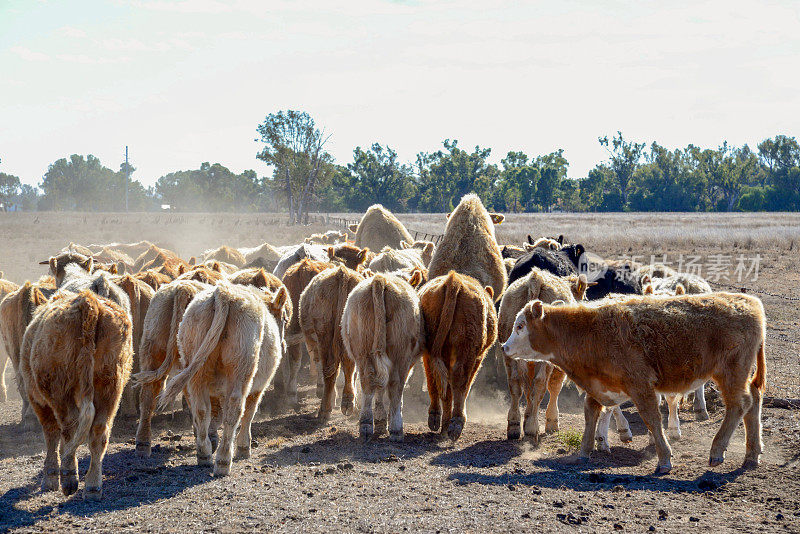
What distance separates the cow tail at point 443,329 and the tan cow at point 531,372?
795 mm

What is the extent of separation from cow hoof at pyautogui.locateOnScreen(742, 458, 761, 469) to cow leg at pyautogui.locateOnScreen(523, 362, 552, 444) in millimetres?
2156

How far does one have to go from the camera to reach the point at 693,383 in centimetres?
774

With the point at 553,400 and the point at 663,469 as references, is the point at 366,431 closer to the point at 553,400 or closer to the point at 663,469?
the point at 553,400

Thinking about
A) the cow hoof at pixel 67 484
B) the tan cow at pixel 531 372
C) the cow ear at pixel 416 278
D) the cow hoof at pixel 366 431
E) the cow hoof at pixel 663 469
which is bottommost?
the cow hoof at pixel 663 469

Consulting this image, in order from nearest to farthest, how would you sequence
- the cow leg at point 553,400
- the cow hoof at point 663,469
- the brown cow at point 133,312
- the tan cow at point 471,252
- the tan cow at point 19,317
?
the cow hoof at point 663,469, the cow leg at point 553,400, the tan cow at point 19,317, the brown cow at point 133,312, the tan cow at point 471,252

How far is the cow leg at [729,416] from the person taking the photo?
766 centimetres

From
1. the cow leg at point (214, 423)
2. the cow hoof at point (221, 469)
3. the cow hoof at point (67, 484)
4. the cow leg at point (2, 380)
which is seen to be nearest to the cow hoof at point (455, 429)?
the cow leg at point (214, 423)

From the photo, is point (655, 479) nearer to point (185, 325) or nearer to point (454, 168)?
point (185, 325)

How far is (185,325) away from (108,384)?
107cm

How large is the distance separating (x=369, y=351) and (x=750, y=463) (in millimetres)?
4095

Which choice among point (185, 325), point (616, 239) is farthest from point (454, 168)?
point (185, 325)

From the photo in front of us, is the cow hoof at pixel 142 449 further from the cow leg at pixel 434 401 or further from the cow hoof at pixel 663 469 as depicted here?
the cow hoof at pixel 663 469

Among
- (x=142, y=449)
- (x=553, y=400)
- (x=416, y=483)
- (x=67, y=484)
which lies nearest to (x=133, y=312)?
(x=142, y=449)

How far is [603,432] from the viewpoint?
27.6ft
